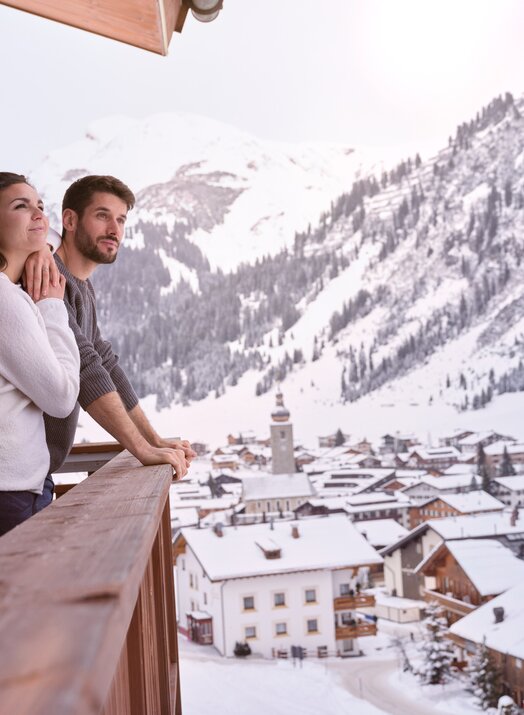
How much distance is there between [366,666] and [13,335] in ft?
56.5

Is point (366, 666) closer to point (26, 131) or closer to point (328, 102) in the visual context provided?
point (328, 102)

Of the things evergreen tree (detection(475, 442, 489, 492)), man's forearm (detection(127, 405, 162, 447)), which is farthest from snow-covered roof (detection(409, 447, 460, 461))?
man's forearm (detection(127, 405, 162, 447))

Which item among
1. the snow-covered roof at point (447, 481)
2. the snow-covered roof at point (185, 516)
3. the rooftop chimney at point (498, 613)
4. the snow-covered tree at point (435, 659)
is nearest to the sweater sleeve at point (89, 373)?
the rooftop chimney at point (498, 613)

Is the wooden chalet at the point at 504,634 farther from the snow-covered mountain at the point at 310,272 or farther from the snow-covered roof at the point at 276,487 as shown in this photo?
the snow-covered mountain at the point at 310,272

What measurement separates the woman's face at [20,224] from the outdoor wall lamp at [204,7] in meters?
1.73

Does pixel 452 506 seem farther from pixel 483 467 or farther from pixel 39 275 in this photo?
pixel 39 275

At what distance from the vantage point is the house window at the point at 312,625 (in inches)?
607

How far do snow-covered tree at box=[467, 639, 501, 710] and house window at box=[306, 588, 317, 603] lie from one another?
295cm

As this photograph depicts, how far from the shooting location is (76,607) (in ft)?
0.96

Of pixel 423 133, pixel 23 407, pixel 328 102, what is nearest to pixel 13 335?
pixel 23 407

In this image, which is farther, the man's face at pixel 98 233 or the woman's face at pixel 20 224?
the man's face at pixel 98 233

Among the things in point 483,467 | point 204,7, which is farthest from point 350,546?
point 204,7

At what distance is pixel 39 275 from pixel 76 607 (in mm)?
817

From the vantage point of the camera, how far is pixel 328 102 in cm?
2298
